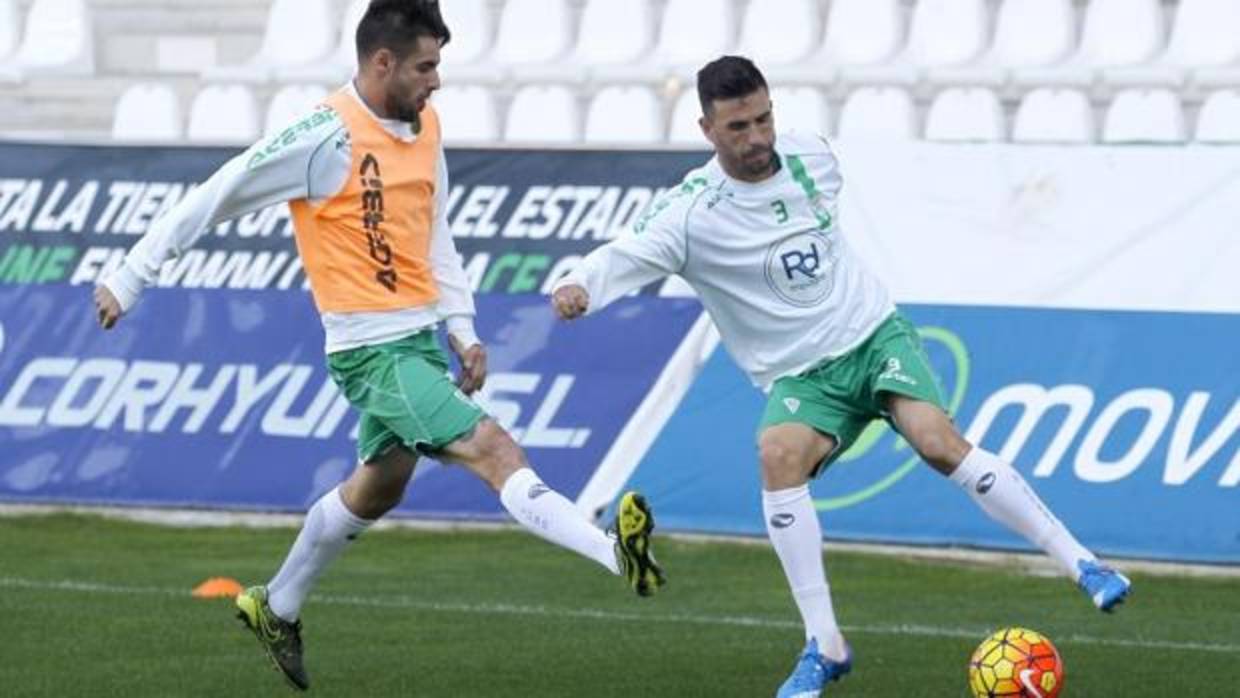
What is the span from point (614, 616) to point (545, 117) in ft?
26.5

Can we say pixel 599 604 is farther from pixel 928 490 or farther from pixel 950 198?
pixel 950 198

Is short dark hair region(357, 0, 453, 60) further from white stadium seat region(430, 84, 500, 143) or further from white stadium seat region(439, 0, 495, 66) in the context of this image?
white stadium seat region(439, 0, 495, 66)

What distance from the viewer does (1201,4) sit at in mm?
19281

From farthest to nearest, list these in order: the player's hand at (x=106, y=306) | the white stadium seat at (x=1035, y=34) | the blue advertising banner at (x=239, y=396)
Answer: the white stadium seat at (x=1035, y=34) → the blue advertising banner at (x=239, y=396) → the player's hand at (x=106, y=306)

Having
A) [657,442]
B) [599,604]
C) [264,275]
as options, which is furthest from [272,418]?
[599,604]

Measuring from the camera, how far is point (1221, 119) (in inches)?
707

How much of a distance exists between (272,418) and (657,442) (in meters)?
2.02

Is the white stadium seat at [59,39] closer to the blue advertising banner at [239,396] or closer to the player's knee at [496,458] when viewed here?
the blue advertising banner at [239,396]

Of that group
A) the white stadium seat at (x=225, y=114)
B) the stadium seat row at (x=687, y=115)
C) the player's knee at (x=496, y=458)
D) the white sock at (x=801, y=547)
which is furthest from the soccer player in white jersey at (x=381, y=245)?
the white stadium seat at (x=225, y=114)

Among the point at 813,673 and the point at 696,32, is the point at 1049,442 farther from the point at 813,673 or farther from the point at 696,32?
the point at 696,32

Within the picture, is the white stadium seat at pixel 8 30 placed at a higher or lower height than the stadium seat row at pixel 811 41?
lower

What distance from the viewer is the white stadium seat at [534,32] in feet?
70.5

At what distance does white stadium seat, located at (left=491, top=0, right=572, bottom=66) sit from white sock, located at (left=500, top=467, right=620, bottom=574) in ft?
38.8

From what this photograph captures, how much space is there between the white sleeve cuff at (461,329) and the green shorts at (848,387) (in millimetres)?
999
